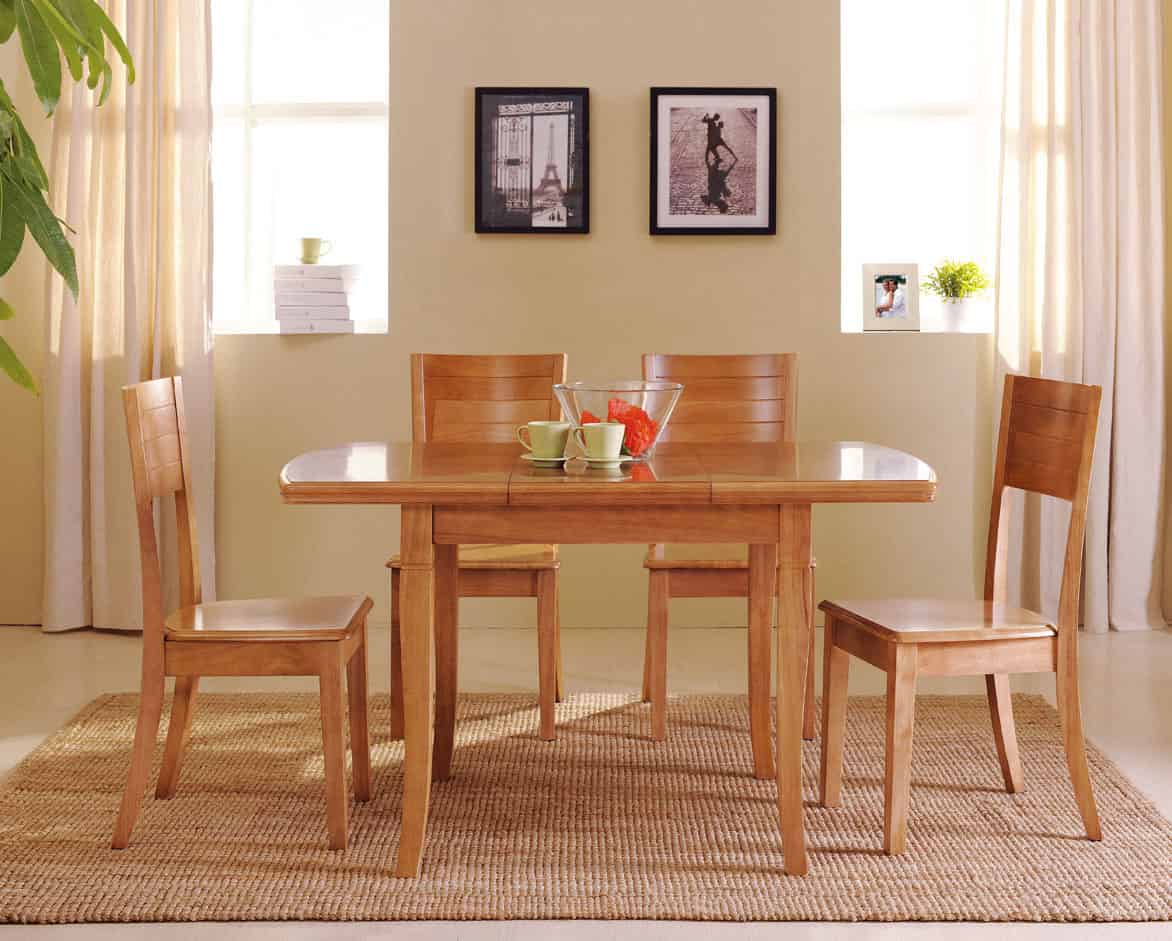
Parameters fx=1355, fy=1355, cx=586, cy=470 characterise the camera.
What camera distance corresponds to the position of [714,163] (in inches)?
176

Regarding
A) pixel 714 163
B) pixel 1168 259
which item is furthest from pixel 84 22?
pixel 1168 259

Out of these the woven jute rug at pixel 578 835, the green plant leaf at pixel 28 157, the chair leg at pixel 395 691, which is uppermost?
the green plant leaf at pixel 28 157

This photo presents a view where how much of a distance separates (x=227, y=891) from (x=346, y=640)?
49 cm

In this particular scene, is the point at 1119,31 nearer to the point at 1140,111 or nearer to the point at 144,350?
the point at 1140,111

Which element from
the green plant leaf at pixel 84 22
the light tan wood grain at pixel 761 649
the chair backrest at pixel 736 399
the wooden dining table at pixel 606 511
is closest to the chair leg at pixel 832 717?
the light tan wood grain at pixel 761 649

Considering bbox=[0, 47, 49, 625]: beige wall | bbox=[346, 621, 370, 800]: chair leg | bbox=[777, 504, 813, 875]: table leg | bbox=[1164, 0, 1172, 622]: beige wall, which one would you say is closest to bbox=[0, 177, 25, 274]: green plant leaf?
bbox=[346, 621, 370, 800]: chair leg

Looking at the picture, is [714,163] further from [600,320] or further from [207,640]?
[207,640]

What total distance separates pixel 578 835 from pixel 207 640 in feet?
2.66

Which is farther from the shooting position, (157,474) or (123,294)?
(123,294)

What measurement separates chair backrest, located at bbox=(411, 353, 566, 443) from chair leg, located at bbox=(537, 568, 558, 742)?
0.51m

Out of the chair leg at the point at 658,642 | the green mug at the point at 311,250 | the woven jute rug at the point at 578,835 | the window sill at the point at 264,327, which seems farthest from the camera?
the window sill at the point at 264,327

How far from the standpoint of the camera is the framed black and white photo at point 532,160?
4.43m

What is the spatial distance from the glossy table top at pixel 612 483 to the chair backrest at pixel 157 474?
304 millimetres

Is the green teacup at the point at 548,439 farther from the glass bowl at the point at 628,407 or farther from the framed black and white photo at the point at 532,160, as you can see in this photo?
the framed black and white photo at the point at 532,160
